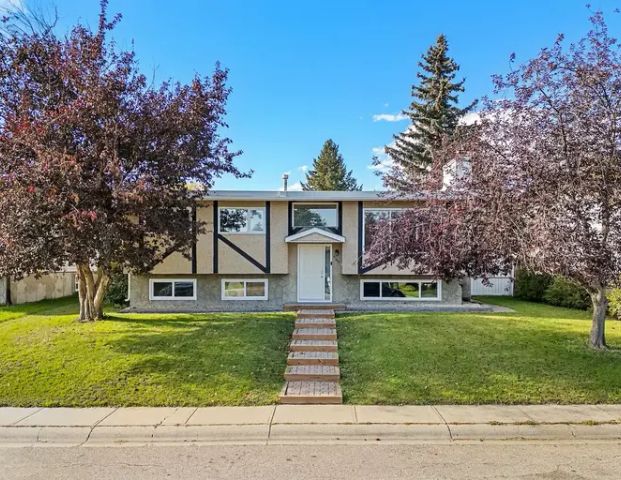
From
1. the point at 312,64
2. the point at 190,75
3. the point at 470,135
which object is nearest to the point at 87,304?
the point at 190,75

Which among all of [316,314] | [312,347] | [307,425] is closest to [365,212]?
[316,314]

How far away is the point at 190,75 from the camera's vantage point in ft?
34.6

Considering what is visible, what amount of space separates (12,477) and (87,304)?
787 cm

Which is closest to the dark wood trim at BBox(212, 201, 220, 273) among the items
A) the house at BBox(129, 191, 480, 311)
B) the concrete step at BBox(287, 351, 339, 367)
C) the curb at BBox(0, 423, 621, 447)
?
the house at BBox(129, 191, 480, 311)

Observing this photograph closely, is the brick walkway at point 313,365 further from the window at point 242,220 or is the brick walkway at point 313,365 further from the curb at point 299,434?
the window at point 242,220

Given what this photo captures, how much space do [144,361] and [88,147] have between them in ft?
16.2

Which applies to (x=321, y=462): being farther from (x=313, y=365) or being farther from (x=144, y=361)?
(x=144, y=361)

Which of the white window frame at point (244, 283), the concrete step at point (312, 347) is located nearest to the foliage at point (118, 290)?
the white window frame at point (244, 283)

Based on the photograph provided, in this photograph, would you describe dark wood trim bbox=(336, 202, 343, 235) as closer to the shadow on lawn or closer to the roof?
the roof

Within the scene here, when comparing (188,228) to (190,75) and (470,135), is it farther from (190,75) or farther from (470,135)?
(470,135)

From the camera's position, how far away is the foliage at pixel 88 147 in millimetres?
8680

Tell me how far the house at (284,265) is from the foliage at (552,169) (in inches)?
264

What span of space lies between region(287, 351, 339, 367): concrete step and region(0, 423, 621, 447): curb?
2.72m

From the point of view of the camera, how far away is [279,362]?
8.64 metres
